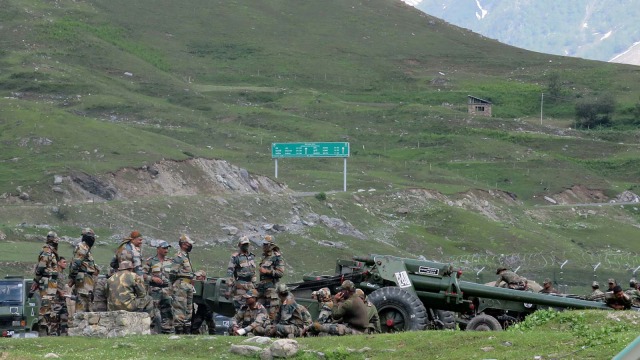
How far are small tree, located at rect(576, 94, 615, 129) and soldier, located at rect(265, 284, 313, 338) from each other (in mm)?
120457

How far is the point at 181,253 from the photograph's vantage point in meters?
30.2

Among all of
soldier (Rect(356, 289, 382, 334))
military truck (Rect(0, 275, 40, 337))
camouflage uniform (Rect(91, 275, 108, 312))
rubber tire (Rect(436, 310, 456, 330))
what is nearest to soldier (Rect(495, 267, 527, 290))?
rubber tire (Rect(436, 310, 456, 330))

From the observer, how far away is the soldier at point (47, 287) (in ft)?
102

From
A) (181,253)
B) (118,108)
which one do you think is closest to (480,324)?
(181,253)

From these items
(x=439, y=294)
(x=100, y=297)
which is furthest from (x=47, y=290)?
(x=439, y=294)

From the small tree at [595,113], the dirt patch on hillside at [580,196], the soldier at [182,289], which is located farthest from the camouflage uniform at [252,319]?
the small tree at [595,113]

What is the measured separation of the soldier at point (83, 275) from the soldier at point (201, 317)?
3238 mm

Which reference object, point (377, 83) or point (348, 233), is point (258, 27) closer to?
point (377, 83)

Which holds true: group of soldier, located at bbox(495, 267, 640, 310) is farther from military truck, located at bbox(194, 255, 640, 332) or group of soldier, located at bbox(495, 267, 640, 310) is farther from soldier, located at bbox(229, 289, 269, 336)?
soldier, located at bbox(229, 289, 269, 336)

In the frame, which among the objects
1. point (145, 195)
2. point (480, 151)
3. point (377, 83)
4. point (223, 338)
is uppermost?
point (377, 83)

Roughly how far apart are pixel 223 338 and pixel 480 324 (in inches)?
283

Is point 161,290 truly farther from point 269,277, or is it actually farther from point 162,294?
point 269,277

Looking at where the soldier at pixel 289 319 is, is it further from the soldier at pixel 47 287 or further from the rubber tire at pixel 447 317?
the soldier at pixel 47 287

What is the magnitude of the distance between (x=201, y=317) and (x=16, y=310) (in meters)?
4.47
